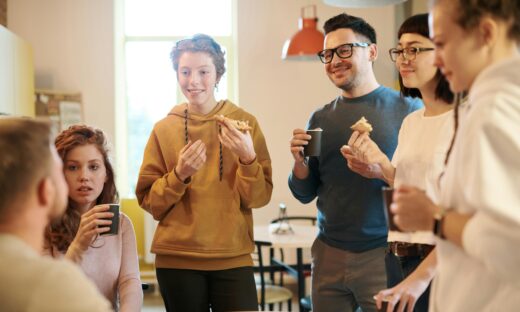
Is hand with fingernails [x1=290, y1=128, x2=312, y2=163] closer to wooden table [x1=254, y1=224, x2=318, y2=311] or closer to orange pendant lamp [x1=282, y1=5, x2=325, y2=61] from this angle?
wooden table [x1=254, y1=224, x2=318, y2=311]

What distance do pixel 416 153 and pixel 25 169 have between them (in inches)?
43.8

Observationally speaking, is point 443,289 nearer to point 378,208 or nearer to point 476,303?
point 476,303

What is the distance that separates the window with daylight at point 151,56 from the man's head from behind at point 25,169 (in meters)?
5.01

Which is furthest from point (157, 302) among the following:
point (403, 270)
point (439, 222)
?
point (439, 222)

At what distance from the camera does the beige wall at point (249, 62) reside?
18.9 ft

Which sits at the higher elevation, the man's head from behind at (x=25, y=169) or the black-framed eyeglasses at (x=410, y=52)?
the black-framed eyeglasses at (x=410, y=52)

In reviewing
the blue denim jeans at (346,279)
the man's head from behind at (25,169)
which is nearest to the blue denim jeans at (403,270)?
the blue denim jeans at (346,279)

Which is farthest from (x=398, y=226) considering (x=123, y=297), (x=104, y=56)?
(x=104, y=56)

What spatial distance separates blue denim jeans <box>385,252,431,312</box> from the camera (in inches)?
67.0

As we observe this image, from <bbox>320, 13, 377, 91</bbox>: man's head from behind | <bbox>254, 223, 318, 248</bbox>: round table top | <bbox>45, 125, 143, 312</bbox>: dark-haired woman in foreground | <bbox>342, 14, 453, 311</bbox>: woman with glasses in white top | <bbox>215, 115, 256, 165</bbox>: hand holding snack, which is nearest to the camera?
<bbox>342, 14, 453, 311</bbox>: woman with glasses in white top

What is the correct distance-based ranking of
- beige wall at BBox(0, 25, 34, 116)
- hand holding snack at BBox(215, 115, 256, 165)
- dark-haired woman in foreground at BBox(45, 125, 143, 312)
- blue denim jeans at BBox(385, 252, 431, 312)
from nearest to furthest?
blue denim jeans at BBox(385, 252, 431, 312)
dark-haired woman in foreground at BBox(45, 125, 143, 312)
hand holding snack at BBox(215, 115, 256, 165)
beige wall at BBox(0, 25, 34, 116)

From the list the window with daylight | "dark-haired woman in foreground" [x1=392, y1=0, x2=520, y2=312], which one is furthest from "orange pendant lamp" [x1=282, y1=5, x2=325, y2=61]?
"dark-haired woman in foreground" [x1=392, y1=0, x2=520, y2=312]

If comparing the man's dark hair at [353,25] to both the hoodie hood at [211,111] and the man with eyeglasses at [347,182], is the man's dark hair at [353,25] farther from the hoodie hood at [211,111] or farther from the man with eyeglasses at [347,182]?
the hoodie hood at [211,111]

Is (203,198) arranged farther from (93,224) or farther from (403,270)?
(403,270)
